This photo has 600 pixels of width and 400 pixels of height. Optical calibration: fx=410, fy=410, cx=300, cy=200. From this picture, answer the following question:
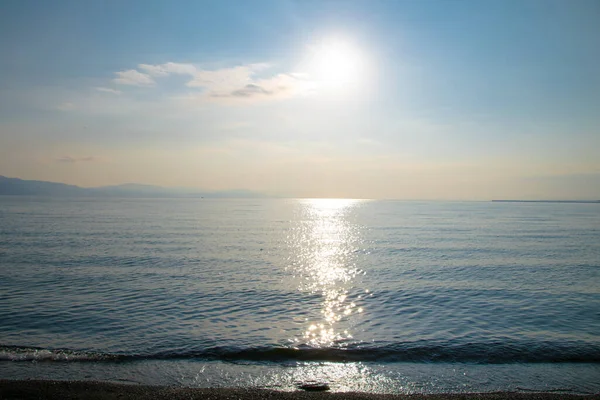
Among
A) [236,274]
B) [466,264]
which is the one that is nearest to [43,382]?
[236,274]

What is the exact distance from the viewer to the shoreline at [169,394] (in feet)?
39.7

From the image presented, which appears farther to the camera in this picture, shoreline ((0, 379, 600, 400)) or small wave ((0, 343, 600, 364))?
small wave ((0, 343, 600, 364))

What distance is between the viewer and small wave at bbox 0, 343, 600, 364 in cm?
1661

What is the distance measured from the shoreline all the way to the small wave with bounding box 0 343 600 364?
3.54 meters

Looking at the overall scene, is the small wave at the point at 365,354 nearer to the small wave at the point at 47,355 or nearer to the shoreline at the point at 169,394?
the small wave at the point at 47,355

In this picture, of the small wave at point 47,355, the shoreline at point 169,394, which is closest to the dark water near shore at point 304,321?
the small wave at point 47,355

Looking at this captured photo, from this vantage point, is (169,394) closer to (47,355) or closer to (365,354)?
(47,355)

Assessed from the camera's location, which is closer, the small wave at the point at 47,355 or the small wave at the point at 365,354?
the small wave at the point at 47,355

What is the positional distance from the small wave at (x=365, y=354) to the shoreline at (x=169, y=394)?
354cm

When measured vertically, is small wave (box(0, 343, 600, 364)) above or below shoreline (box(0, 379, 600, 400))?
below

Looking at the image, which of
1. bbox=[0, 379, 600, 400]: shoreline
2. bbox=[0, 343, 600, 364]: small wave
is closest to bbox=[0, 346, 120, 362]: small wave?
bbox=[0, 343, 600, 364]: small wave

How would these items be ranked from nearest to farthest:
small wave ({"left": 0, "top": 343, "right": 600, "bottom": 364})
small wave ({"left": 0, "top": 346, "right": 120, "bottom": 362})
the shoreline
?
the shoreline → small wave ({"left": 0, "top": 346, "right": 120, "bottom": 362}) → small wave ({"left": 0, "top": 343, "right": 600, "bottom": 364})

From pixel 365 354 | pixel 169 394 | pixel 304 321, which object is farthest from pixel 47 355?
pixel 365 354

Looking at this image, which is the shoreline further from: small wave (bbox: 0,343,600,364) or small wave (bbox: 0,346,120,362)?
small wave (bbox: 0,343,600,364)
